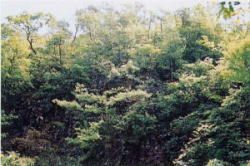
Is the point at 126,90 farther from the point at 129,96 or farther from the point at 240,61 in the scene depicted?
the point at 240,61

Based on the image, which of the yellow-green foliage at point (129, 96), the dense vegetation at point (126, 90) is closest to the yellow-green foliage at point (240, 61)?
the dense vegetation at point (126, 90)

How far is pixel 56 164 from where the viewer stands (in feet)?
45.3

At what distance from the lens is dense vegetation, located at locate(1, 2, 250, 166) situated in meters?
10.2

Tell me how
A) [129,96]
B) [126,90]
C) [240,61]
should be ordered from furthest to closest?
[126,90] → [129,96] → [240,61]

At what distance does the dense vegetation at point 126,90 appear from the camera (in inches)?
403

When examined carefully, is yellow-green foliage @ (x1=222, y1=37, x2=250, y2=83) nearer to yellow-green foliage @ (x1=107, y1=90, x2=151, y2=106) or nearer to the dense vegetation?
the dense vegetation

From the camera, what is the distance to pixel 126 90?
42.5 feet

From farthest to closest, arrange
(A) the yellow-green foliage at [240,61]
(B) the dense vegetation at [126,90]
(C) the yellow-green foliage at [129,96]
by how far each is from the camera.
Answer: (C) the yellow-green foliage at [129,96] < (B) the dense vegetation at [126,90] < (A) the yellow-green foliage at [240,61]

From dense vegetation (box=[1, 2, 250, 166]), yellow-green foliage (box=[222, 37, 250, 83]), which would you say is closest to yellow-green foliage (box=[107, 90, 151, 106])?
dense vegetation (box=[1, 2, 250, 166])

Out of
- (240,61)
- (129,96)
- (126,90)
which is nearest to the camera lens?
(240,61)

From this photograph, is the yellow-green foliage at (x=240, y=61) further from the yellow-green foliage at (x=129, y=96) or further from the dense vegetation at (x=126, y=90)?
the yellow-green foliage at (x=129, y=96)

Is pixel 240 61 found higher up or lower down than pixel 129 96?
higher up

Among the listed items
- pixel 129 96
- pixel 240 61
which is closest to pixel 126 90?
pixel 129 96

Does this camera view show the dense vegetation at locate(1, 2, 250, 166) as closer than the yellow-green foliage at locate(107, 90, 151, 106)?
Yes
